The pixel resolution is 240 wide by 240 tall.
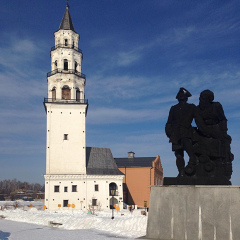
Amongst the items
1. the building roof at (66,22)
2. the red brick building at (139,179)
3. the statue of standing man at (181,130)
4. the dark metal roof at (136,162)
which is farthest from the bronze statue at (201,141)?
the dark metal roof at (136,162)

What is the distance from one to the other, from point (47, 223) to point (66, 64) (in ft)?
87.1

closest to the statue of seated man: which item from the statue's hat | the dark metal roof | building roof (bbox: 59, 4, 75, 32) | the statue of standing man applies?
the statue of standing man

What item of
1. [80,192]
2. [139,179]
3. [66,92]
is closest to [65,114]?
[66,92]

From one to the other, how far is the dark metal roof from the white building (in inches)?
473

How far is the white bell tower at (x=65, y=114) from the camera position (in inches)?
1834

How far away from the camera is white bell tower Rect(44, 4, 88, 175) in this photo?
46.6m

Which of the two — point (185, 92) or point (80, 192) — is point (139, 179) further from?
point (185, 92)

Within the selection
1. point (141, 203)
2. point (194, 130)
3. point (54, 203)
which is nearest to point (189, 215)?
point (194, 130)

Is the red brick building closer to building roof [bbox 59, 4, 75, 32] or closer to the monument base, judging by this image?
building roof [bbox 59, 4, 75, 32]

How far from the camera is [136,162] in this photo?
6234cm

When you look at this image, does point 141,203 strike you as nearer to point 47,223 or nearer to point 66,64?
point 66,64

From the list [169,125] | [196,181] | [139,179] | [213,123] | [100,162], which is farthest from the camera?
[139,179]

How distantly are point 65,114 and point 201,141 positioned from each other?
3957 centimetres

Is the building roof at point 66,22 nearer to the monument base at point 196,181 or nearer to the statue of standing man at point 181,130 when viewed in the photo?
the statue of standing man at point 181,130
